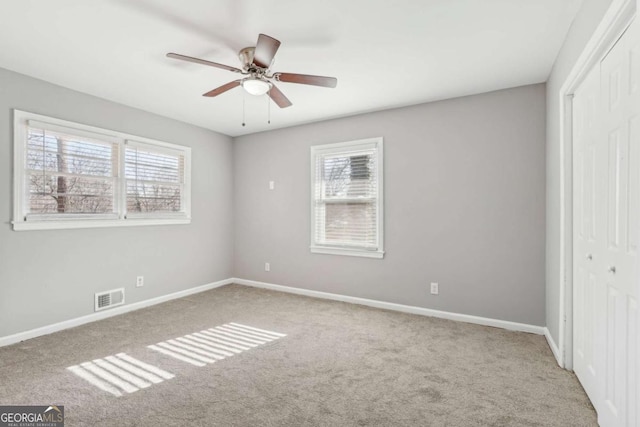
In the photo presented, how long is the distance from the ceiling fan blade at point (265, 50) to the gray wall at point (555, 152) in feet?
6.16

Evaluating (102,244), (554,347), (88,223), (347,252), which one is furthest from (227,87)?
(554,347)

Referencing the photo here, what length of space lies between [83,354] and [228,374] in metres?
1.36

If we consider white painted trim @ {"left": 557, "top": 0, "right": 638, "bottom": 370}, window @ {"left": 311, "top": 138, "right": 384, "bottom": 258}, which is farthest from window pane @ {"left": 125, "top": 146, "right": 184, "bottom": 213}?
white painted trim @ {"left": 557, "top": 0, "right": 638, "bottom": 370}

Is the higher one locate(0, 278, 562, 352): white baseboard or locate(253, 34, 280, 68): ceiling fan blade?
locate(253, 34, 280, 68): ceiling fan blade

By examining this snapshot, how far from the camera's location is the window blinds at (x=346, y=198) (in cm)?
411

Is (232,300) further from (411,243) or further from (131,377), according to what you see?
(411,243)

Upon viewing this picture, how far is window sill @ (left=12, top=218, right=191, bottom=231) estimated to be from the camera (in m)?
2.98

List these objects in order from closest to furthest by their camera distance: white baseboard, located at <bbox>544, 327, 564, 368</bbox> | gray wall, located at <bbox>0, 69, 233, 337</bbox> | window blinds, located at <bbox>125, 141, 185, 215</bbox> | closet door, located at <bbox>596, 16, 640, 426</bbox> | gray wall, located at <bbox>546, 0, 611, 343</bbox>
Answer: closet door, located at <bbox>596, 16, 640, 426</bbox> < gray wall, located at <bbox>546, 0, 611, 343</bbox> < white baseboard, located at <bbox>544, 327, 564, 368</bbox> < gray wall, located at <bbox>0, 69, 233, 337</bbox> < window blinds, located at <bbox>125, 141, 185, 215</bbox>

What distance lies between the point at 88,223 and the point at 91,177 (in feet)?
1.68

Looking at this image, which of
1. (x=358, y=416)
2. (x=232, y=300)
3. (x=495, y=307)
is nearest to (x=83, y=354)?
(x=232, y=300)

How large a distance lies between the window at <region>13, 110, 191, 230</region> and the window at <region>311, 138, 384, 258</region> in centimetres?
190

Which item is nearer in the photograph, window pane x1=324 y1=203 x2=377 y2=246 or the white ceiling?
the white ceiling

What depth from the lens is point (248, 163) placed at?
5188 mm

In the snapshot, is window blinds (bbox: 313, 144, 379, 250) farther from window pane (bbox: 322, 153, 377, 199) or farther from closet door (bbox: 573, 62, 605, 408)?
closet door (bbox: 573, 62, 605, 408)
